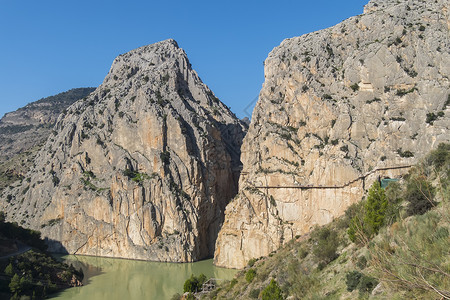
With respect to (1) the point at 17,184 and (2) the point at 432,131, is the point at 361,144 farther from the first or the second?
(1) the point at 17,184

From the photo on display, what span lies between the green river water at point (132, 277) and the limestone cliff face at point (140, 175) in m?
2.54

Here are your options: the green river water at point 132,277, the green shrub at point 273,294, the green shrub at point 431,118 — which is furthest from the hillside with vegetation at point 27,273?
the green shrub at point 431,118

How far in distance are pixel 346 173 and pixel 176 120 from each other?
26461 millimetres

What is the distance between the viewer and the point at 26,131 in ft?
358

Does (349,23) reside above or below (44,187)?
above

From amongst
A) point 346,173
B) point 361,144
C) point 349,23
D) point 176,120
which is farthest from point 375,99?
point 176,120

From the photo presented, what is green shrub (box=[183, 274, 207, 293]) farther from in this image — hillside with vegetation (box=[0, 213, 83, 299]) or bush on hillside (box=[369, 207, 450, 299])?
bush on hillside (box=[369, 207, 450, 299])

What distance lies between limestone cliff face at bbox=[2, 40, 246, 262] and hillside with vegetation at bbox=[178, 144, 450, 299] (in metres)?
29.1

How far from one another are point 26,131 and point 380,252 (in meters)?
117

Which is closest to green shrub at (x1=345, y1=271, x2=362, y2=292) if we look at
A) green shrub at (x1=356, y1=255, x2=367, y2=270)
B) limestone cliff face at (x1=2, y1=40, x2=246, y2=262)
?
green shrub at (x1=356, y1=255, x2=367, y2=270)

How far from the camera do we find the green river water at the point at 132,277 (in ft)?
122

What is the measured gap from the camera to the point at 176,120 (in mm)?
57875

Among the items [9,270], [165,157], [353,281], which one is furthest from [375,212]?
[165,157]

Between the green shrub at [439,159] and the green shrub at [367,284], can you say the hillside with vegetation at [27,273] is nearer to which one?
the green shrub at [367,284]
